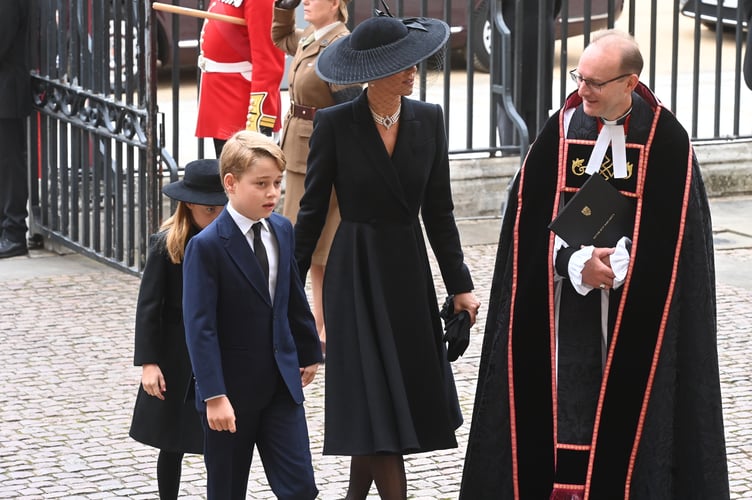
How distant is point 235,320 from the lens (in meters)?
4.57

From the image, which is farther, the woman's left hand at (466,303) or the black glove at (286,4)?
the black glove at (286,4)

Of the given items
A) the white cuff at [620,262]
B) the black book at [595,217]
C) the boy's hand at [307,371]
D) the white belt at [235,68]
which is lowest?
the boy's hand at [307,371]

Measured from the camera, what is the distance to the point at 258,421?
4668 millimetres

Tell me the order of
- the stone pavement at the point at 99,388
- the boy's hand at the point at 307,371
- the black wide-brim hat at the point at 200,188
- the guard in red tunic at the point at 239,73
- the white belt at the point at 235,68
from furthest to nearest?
the white belt at the point at 235,68 → the guard in red tunic at the point at 239,73 → the stone pavement at the point at 99,388 → the black wide-brim hat at the point at 200,188 → the boy's hand at the point at 307,371

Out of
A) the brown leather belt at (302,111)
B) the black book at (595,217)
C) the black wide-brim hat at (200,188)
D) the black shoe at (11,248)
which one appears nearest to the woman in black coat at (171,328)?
the black wide-brim hat at (200,188)

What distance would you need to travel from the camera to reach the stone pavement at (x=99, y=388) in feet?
19.0

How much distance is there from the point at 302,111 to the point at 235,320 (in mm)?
2738

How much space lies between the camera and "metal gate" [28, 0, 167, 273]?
8.48 meters

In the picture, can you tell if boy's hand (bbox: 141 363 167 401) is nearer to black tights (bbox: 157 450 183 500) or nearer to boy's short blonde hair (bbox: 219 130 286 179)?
black tights (bbox: 157 450 183 500)

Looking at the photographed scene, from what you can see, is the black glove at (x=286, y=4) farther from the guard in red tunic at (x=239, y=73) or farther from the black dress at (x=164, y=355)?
the black dress at (x=164, y=355)

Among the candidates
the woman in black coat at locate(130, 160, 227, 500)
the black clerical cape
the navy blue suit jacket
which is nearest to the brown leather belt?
the woman in black coat at locate(130, 160, 227, 500)

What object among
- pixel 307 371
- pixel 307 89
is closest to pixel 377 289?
pixel 307 371

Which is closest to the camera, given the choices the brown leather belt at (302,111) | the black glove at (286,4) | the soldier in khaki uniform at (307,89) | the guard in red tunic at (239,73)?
the soldier in khaki uniform at (307,89)

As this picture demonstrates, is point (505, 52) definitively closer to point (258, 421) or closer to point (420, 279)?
point (420, 279)
